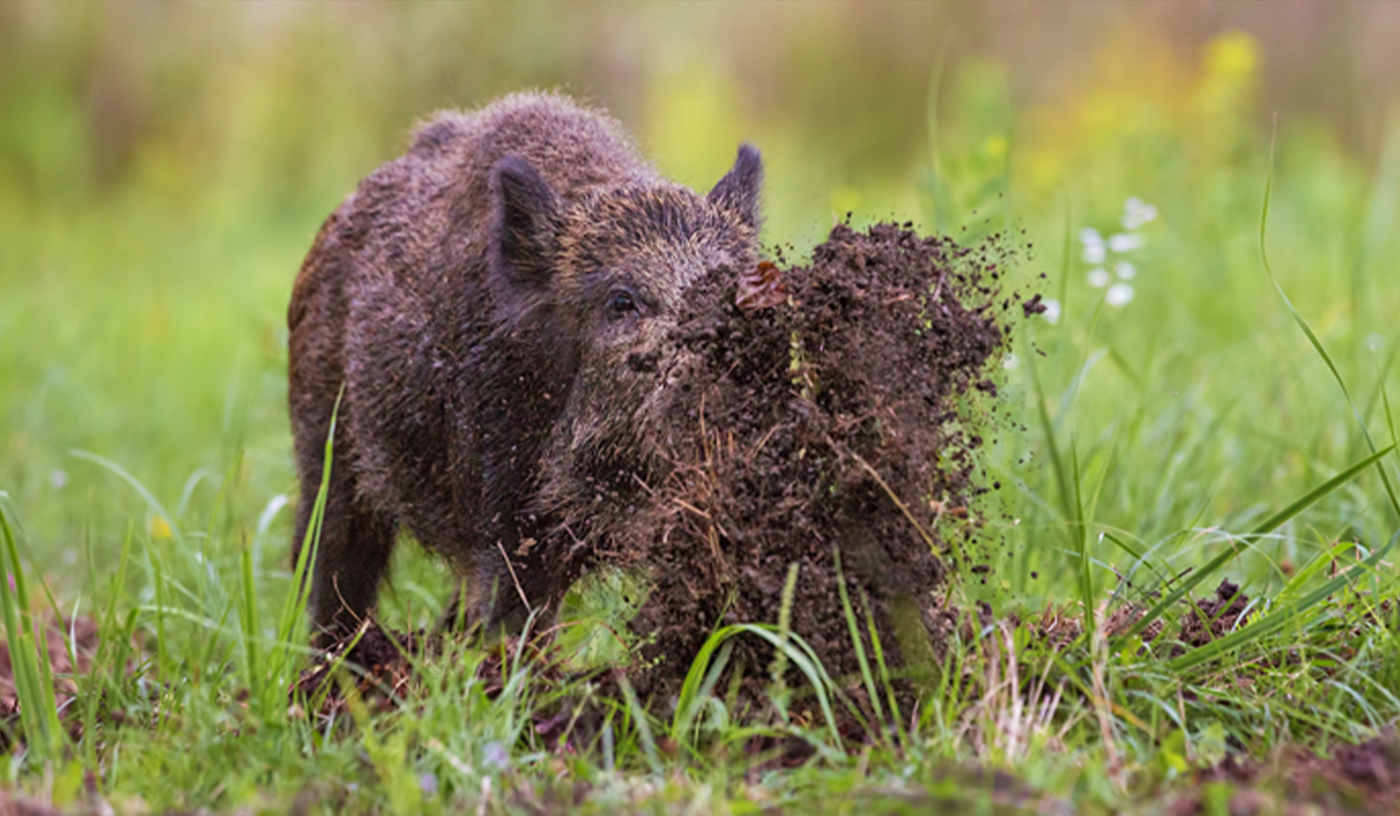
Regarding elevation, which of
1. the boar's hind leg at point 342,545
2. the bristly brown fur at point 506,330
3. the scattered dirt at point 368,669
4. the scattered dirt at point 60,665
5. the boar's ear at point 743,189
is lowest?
the scattered dirt at point 60,665

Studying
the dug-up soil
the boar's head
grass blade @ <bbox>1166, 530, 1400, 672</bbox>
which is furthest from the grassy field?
the boar's head

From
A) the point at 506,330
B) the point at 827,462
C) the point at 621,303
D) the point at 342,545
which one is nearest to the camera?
the point at 827,462

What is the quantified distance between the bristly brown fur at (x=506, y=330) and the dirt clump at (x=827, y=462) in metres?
0.32

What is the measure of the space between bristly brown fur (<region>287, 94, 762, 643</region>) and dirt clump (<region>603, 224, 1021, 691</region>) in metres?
0.32

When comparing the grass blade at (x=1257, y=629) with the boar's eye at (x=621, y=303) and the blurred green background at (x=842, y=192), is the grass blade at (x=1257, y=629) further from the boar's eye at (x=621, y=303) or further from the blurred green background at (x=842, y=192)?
→ the boar's eye at (x=621, y=303)

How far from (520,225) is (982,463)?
1714 millimetres

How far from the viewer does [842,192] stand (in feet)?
20.6

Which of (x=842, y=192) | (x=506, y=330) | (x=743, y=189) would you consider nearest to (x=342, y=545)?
(x=506, y=330)

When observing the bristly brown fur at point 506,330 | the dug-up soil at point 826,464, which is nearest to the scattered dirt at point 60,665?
the bristly brown fur at point 506,330

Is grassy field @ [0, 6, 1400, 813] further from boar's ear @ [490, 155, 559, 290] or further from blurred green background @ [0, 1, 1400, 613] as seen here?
boar's ear @ [490, 155, 559, 290]

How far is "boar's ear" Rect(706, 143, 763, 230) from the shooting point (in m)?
4.33

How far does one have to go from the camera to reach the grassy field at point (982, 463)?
2.77m

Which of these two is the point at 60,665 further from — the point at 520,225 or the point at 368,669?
the point at 520,225

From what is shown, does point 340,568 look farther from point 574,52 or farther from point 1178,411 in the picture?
point 574,52
